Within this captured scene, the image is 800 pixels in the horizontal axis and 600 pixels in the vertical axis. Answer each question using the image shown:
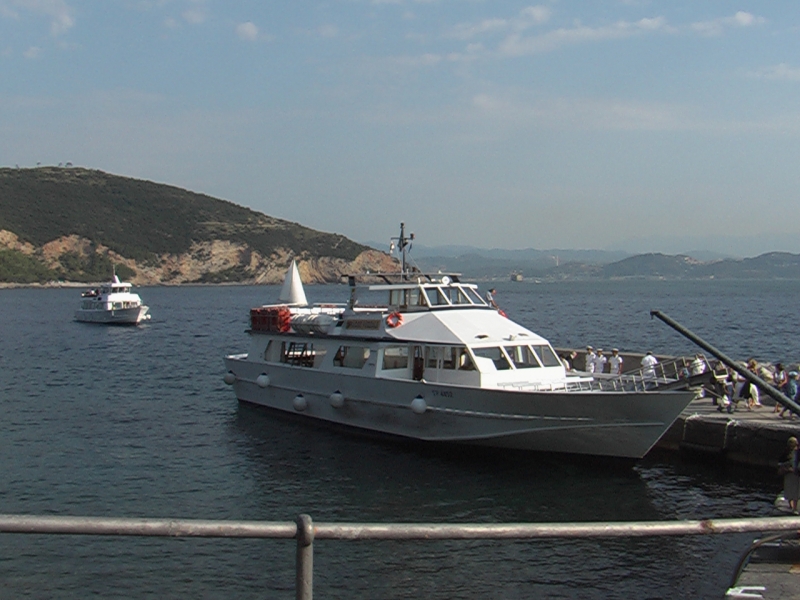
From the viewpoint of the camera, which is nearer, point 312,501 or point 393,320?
point 312,501

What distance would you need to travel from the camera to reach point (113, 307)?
84375 mm

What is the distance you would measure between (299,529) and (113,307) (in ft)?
286

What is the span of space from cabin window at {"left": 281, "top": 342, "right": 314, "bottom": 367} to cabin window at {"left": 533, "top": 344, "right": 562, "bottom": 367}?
844cm

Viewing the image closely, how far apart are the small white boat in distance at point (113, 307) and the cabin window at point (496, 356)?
223 feet

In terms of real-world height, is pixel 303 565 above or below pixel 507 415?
above

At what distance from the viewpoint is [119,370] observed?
43.8 meters

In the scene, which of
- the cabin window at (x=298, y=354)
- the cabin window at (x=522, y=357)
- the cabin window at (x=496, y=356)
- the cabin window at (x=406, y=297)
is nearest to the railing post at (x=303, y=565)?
the cabin window at (x=496, y=356)

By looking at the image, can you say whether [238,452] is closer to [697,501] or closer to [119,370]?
[697,501]

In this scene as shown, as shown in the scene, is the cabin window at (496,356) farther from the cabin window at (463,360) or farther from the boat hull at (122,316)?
the boat hull at (122,316)

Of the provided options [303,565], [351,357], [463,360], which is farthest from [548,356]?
[303,565]

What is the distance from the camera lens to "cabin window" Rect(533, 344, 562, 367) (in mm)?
22656

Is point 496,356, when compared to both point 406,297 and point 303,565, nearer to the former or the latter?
point 406,297

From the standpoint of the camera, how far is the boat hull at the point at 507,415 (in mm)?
19359

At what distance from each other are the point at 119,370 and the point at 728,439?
3421cm
